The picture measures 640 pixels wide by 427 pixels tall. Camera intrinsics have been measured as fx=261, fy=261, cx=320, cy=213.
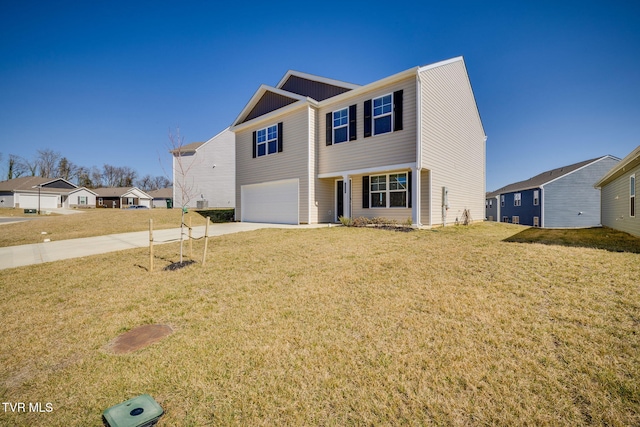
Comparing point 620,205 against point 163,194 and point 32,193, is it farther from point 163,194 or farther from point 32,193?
point 32,193

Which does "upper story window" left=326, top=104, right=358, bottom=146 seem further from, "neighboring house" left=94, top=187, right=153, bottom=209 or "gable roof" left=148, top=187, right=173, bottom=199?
"neighboring house" left=94, top=187, right=153, bottom=209

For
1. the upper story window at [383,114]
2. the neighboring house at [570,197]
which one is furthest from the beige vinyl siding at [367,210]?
the neighboring house at [570,197]

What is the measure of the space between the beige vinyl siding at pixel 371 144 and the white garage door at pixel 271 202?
214 cm

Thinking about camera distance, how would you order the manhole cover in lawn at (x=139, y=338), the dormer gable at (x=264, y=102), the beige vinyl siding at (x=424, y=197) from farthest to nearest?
the dormer gable at (x=264, y=102) < the beige vinyl siding at (x=424, y=197) < the manhole cover in lawn at (x=139, y=338)

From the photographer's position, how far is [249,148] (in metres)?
16.2

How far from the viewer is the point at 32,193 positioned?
38.9 m

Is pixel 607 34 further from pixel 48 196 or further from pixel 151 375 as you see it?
pixel 48 196

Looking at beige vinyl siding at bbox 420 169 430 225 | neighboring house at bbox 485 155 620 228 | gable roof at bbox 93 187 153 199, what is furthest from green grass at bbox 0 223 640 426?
gable roof at bbox 93 187 153 199

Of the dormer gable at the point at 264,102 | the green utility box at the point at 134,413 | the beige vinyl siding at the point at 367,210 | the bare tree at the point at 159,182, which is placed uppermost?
the bare tree at the point at 159,182

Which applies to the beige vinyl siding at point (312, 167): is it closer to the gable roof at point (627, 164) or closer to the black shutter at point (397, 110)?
the black shutter at point (397, 110)

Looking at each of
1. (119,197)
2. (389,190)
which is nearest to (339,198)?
(389,190)

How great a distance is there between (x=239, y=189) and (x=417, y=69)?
1187cm

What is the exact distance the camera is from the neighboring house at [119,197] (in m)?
49.5

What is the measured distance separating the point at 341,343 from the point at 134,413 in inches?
74.6
